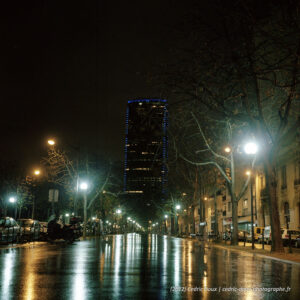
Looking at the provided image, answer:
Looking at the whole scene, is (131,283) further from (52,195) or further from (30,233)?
(30,233)

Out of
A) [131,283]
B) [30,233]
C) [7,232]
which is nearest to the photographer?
[131,283]

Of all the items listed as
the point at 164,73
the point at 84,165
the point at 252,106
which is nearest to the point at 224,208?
the point at 84,165

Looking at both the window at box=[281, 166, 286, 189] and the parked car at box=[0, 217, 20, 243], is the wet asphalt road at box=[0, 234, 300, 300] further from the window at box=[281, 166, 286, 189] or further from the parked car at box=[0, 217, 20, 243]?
the window at box=[281, 166, 286, 189]

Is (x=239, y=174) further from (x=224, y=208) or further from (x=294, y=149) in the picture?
(x=294, y=149)

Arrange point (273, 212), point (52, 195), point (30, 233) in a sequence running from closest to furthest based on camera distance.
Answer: point (273, 212) < point (30, 233) < point (52, 195)

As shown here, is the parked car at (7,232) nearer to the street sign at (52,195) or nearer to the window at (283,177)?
the street sign at (52,195)

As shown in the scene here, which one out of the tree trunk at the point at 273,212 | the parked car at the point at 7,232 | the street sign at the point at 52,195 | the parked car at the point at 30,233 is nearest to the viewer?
the tree trunk at the point at 273,212

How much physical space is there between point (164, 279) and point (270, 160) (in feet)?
52.0

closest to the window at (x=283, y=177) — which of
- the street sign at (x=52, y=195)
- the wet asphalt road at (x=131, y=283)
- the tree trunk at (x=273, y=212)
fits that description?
the tree trunk at (x=273, y=212)

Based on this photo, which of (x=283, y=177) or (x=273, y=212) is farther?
(x=283, y=177)

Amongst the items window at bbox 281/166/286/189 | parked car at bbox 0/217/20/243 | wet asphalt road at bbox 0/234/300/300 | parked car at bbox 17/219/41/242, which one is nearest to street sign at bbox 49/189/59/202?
parked car at bbox 17/219/41/242

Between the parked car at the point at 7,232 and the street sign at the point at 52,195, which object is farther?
the street sign at the point at 52,195

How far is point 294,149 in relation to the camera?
151ft

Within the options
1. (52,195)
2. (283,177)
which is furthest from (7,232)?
(283,177)
